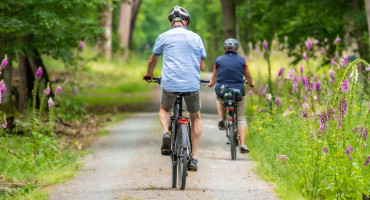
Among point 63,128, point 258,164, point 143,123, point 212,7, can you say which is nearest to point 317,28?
point 143,123

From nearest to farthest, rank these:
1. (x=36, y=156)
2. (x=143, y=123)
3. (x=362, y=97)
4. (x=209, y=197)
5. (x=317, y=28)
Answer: (x=209, y=197)
(x=36, y=156)
(x=362, y=97)
(x=143, y=123)
(x=317, y=28)

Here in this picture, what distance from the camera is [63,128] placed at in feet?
55.3

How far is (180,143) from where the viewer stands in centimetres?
920

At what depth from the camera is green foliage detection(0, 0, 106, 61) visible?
15.4 metres

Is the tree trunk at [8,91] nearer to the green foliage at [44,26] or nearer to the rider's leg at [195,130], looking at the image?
the green foliage at [44,26]

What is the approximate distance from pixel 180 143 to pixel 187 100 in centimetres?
57

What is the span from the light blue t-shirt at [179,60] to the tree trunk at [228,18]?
60.5 ft

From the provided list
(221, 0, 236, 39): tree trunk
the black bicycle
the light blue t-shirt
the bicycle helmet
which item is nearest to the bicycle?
the light blue t-shirt

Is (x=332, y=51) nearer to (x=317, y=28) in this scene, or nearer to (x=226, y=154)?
(x=317, y=28)

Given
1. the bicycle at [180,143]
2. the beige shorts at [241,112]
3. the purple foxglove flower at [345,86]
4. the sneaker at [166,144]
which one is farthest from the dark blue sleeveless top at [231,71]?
the purple foxglove flower at [345,86]

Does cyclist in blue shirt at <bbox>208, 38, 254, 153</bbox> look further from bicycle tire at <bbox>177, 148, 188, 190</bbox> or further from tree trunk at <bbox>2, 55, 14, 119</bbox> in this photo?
tree trunk at <bbox>2, 55, 14, 119</bbox>

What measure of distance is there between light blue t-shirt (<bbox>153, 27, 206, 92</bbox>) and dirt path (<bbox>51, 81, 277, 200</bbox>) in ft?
4.03

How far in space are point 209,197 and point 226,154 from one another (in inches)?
181

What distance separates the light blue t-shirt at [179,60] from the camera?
925 centimetres
